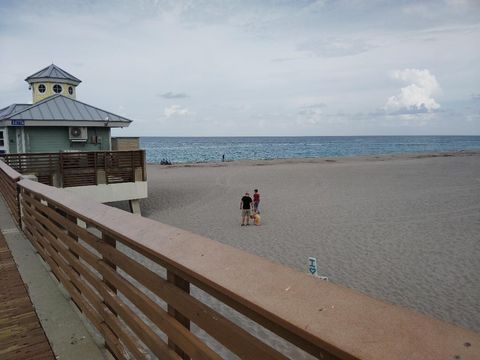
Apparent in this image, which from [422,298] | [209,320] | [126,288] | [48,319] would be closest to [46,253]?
[48,319]

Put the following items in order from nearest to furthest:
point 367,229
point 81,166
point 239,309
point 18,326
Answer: point 239,309 < point 18,326 < point 81,166 < point 367,229

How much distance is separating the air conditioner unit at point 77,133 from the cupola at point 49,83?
187 inches

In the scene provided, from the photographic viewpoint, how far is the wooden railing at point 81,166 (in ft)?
48.4

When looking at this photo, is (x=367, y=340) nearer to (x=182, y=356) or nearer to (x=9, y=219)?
(x=182, y=356)

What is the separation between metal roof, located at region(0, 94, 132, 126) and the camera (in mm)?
17981

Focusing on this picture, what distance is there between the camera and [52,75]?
2239cm

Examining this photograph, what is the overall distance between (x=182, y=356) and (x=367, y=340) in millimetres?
1266

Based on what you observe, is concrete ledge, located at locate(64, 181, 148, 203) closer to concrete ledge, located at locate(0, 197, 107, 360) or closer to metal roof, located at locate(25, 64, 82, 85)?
metal roof, located at locate(25, 64, 82, 85)

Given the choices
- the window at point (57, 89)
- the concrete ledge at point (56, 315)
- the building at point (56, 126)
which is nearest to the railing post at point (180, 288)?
the concrete ledge at point (56, 315)

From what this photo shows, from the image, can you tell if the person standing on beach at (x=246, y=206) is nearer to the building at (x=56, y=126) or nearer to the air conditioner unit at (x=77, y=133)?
the building at (x=56, y=126)

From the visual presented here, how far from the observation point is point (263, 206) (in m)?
21.9

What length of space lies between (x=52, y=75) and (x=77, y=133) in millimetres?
5671

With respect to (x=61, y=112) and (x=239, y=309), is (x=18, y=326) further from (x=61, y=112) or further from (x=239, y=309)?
(x=61, y=112)

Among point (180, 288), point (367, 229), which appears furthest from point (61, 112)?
point (180, 288)
